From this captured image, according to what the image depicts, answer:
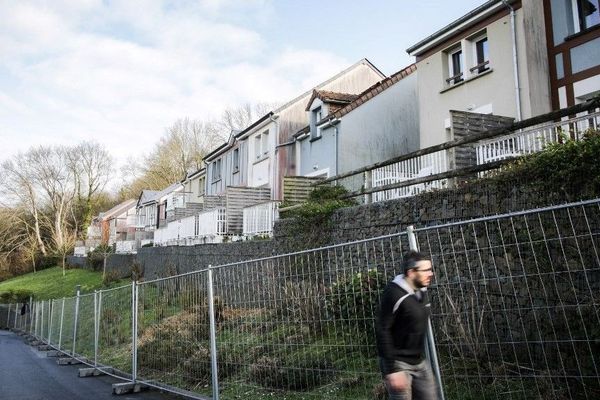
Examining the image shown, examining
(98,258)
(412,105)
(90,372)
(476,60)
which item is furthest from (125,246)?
(476,60)

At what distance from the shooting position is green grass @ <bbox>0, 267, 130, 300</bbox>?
39719mm

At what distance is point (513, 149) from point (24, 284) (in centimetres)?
5123

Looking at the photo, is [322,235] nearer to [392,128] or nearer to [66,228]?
[392,128]

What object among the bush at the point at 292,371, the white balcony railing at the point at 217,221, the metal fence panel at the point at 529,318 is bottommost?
the bush at the point at 292,371

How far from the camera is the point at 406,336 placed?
3463 millimetres

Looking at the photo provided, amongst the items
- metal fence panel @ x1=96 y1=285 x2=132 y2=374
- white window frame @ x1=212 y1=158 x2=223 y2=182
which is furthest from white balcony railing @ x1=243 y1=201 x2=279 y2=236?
white window frame @ x1=212 y1=158 x2=223 y2=182

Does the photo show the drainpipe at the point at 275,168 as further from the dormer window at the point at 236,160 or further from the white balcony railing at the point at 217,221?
the dormer window at the point at 236,160

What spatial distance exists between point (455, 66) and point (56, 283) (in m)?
42.2

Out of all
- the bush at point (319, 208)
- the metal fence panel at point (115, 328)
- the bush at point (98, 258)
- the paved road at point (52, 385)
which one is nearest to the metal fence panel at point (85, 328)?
the paved road at point (52, 385)

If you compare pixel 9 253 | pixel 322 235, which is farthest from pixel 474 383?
pixel 9 253

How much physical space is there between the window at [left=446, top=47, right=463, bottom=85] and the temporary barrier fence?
10.0 m

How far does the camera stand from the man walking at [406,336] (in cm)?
344

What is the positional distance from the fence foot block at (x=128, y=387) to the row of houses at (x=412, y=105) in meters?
7.60

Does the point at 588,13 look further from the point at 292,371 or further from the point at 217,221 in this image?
the point at 217,221
